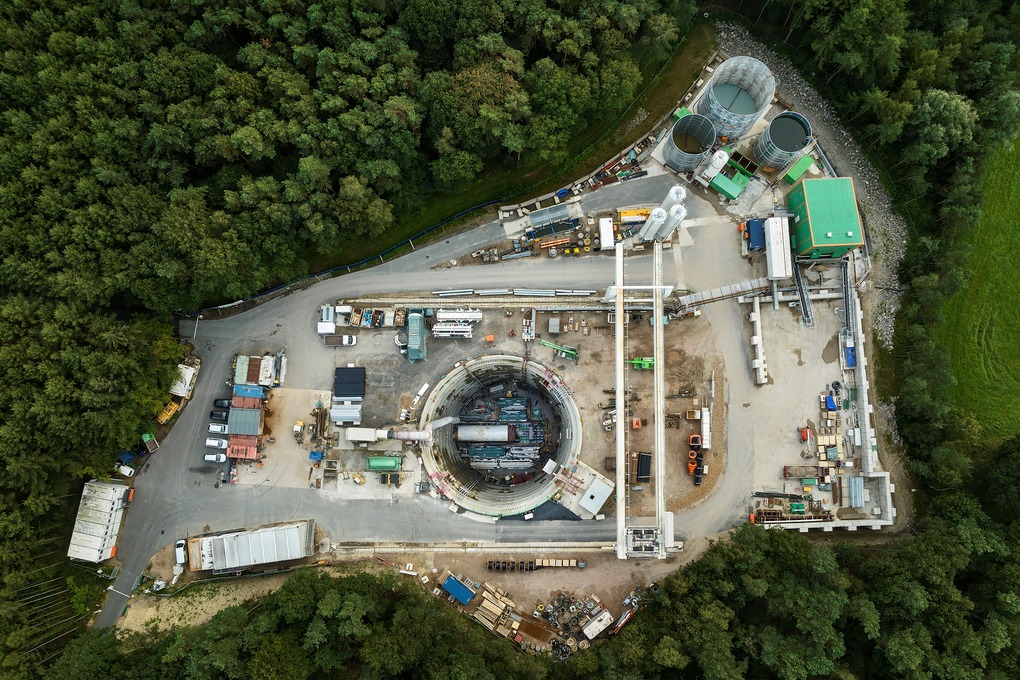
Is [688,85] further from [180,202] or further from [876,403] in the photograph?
[180,202]

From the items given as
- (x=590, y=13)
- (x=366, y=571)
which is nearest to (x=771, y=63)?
(x=590, y=13)

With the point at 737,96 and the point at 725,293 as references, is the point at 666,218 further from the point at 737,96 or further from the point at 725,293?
the point at 737,96

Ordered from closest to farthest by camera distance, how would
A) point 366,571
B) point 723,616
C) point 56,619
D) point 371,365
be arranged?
point 723,616
point 56,619
point 366,571
point 371,365

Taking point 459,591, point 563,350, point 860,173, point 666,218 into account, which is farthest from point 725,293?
point 459,591

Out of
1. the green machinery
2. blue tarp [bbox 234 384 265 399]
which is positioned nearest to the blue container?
the green machinery

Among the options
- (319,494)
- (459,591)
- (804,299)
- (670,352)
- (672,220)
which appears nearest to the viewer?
(672,220)

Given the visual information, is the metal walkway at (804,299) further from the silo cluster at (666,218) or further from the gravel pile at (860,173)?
the silo cluster at (666,218)
